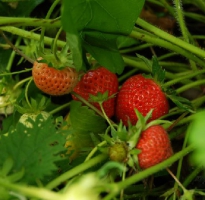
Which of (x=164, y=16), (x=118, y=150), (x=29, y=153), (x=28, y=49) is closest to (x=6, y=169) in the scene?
(x=29, y=153)

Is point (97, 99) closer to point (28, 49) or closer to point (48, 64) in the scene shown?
point (48, 64)

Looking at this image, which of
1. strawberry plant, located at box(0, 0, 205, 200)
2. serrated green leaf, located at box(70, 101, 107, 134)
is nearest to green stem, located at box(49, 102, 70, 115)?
strawberry plant, located at box(0, 0, 205, 200)

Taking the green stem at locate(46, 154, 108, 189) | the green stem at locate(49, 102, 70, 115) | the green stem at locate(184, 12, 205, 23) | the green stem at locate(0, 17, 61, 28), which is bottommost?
the green stem at locate(49, 102, 70, 115)

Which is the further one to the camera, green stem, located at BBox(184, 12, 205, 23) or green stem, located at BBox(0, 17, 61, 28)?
green stem, located at BBox(184, 12, 205, 23)

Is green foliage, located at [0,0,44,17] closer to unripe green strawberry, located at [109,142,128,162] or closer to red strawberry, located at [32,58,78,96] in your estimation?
red strawberry, located at [32,58,78,96]

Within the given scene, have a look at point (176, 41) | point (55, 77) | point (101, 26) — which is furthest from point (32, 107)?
point (176, 41)

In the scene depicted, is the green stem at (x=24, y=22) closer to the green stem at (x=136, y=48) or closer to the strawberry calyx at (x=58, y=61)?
the strawberry calyx at (x=58, y=61)
